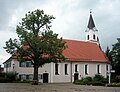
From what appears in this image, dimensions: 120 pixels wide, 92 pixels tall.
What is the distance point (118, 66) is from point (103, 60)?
713 centimetres

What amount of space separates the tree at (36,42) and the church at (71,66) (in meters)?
9.12

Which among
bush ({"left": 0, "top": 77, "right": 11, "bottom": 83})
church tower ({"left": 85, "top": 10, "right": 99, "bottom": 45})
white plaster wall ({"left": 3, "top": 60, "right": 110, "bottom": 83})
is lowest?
bush ({"left": 0, "top": 77, "right": 11, "bottom": 83})

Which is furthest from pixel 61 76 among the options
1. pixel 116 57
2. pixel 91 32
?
pixel 91 32

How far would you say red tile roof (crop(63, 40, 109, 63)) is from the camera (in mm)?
76688

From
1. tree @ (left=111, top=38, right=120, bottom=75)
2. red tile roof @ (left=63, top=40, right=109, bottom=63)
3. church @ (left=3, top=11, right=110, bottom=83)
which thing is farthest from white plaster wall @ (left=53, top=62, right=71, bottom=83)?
tree @ (left=111, top=38, right=120, bottom=75)

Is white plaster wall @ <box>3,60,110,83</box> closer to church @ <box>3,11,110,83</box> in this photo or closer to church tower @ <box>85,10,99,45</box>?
church @ <box>3,11,110,83</box>

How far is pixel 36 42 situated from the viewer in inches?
2101

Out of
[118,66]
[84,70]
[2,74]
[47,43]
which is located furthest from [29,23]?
[118,66]

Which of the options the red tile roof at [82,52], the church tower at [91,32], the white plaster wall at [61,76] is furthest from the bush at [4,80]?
the church tower at [91,32]

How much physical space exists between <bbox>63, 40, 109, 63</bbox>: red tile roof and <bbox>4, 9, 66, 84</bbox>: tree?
1940 centimetres

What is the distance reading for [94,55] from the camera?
82.1 metres

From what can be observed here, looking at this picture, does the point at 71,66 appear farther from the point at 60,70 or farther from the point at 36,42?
the point at 36,42

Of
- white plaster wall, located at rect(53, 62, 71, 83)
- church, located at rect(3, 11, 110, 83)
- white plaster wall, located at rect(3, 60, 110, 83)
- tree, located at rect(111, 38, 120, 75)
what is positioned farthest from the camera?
tree, located at rect(111, 38, 120, 75)

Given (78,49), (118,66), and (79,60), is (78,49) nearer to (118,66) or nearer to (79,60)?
(79,60)
